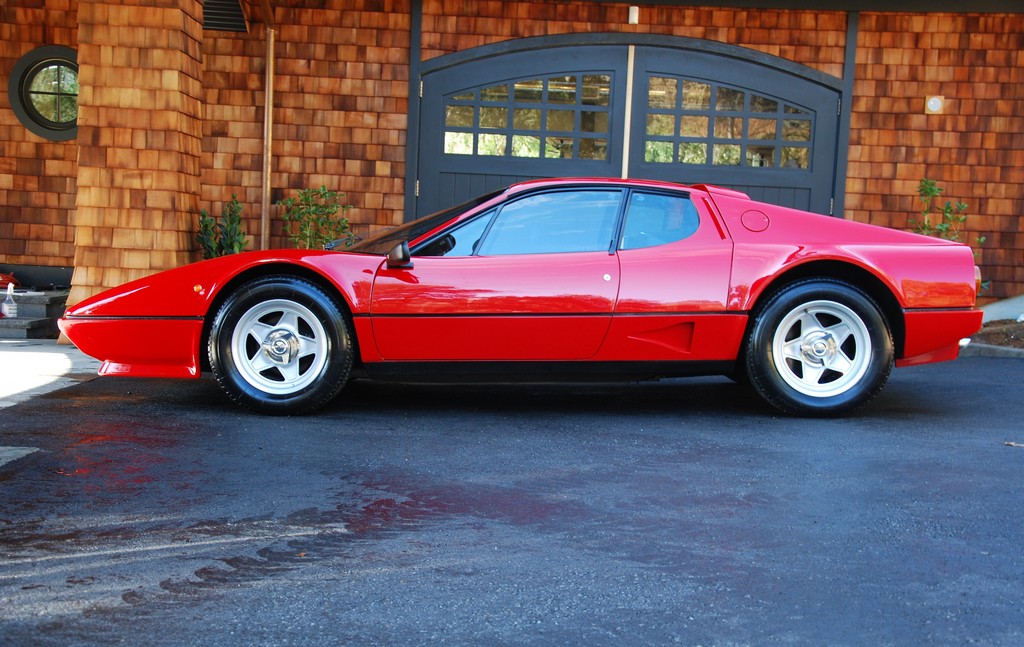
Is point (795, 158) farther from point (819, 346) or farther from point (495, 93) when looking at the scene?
point (819, 346)

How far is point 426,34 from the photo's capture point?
9203 mm

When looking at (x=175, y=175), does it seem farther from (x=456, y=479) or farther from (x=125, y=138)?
(x=456, y=479)

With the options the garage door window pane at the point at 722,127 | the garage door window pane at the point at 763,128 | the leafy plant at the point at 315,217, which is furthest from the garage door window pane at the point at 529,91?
the garage door window pane at the point at 763,128

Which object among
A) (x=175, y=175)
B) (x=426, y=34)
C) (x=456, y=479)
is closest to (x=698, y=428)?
(x=456, y=479)

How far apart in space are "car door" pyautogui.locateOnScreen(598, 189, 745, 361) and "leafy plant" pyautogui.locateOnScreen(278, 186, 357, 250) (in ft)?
15.9

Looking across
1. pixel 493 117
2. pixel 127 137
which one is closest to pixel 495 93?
pixel 493 117

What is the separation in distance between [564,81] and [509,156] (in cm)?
88

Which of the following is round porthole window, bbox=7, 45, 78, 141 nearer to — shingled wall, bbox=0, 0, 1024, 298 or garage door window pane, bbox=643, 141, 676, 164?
shingled wall, bbox=0, 0, 1024, 298

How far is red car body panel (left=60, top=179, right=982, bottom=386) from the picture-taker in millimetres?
4617

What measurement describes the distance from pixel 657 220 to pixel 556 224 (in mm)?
507

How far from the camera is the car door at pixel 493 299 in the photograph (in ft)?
15.2

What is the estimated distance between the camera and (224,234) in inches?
356

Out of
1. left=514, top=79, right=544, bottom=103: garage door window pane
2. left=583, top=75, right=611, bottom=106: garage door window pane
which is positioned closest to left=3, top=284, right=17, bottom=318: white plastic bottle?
left=514, top=79, right=544, bottom=103: garage door window pane

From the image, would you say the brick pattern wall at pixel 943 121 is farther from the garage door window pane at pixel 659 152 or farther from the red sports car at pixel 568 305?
the red sports car at pixel 568 305
